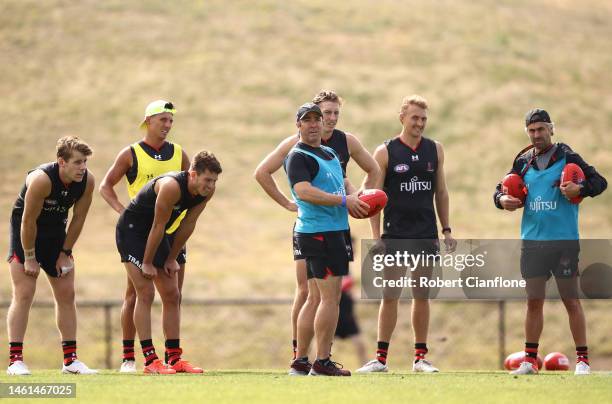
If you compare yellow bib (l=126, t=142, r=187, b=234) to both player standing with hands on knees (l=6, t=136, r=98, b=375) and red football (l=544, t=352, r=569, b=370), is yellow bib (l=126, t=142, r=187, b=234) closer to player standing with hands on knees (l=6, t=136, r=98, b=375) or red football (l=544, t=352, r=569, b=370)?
player standing with hands on knees (l=6, t=136, r=98, b=375)

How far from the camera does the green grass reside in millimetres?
7480

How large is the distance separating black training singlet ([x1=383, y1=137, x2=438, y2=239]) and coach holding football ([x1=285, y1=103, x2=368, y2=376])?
1.61 meters

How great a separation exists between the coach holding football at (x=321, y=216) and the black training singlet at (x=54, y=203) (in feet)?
6.94

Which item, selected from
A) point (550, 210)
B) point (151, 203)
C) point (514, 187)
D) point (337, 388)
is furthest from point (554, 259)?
point (151, 203)

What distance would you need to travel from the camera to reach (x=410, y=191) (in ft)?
35.0

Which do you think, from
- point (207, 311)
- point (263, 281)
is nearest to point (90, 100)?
point (263, 281)

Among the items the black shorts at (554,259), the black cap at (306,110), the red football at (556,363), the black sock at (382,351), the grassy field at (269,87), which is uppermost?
the grassy field at (269,87)

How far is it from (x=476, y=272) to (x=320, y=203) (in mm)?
3553

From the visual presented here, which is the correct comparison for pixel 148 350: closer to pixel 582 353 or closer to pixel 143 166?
pixel 143 166

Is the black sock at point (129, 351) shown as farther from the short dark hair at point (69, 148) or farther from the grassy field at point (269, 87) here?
the grassy field at point (269, 87)

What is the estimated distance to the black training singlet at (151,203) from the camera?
30.8 ft

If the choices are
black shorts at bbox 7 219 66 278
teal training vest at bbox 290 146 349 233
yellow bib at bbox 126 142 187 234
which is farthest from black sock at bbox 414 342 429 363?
black shorts at bbox 7 219 66 278

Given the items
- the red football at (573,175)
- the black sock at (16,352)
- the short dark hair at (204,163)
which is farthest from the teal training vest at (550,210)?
the black sock at (16,352)

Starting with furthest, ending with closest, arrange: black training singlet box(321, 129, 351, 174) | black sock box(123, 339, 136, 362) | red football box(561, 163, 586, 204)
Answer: black sock box(123, 339, 136, 362) → black training singlet box(321, 129, 351, 174) → red football box(561, 163, 586, 204)
